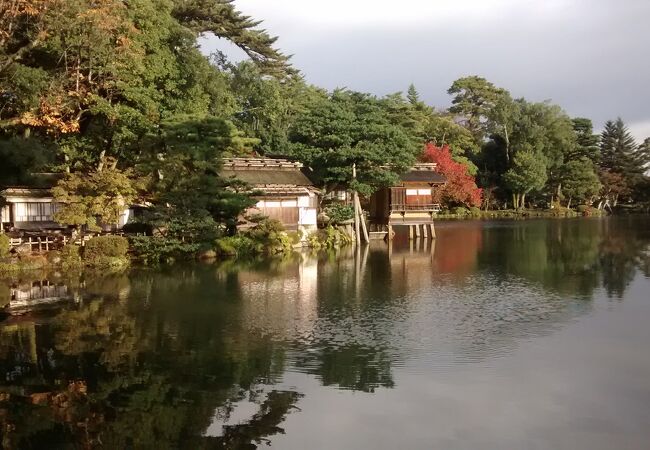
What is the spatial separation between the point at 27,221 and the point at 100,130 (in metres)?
5.73

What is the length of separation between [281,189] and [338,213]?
226 inches

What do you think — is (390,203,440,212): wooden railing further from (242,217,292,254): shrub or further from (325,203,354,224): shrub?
(242,217,292,254): shrub

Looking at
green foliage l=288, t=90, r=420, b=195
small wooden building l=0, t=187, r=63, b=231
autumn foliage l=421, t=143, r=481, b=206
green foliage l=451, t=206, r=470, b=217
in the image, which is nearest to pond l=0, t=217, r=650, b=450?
small wooden building l=0, t=187, r=63, b=231

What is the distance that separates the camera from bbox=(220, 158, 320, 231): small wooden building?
1406 inches

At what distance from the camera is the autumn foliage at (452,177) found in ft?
188

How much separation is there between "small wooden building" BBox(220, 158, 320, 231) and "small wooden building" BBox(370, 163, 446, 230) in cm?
632

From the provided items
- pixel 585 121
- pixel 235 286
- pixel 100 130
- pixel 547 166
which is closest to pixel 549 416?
pixel 235 286

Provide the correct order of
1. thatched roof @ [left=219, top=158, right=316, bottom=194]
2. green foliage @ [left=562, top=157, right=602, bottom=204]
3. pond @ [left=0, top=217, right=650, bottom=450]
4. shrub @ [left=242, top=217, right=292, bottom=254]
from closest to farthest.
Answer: pond @ [left=0, top=217, right=650, bottom=450] < shrub @ [left=242, top=217, right=292, bottom=254] < thatched roof @ [left=219, top=158, right=316, bottom=194] < green foliage @ [left=562, top=157, right=602, bottom=204]

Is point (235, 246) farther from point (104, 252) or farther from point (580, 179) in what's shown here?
point (580, 179)

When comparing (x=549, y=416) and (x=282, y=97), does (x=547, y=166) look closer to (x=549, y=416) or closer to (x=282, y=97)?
(x=282, y=97)

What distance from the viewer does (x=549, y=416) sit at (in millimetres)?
9961

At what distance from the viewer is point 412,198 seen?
140 feet

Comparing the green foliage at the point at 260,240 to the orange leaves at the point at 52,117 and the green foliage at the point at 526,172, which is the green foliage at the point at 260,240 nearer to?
the orange leaves at the point at 52,117

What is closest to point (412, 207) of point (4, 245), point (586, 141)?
point (4, 245)
